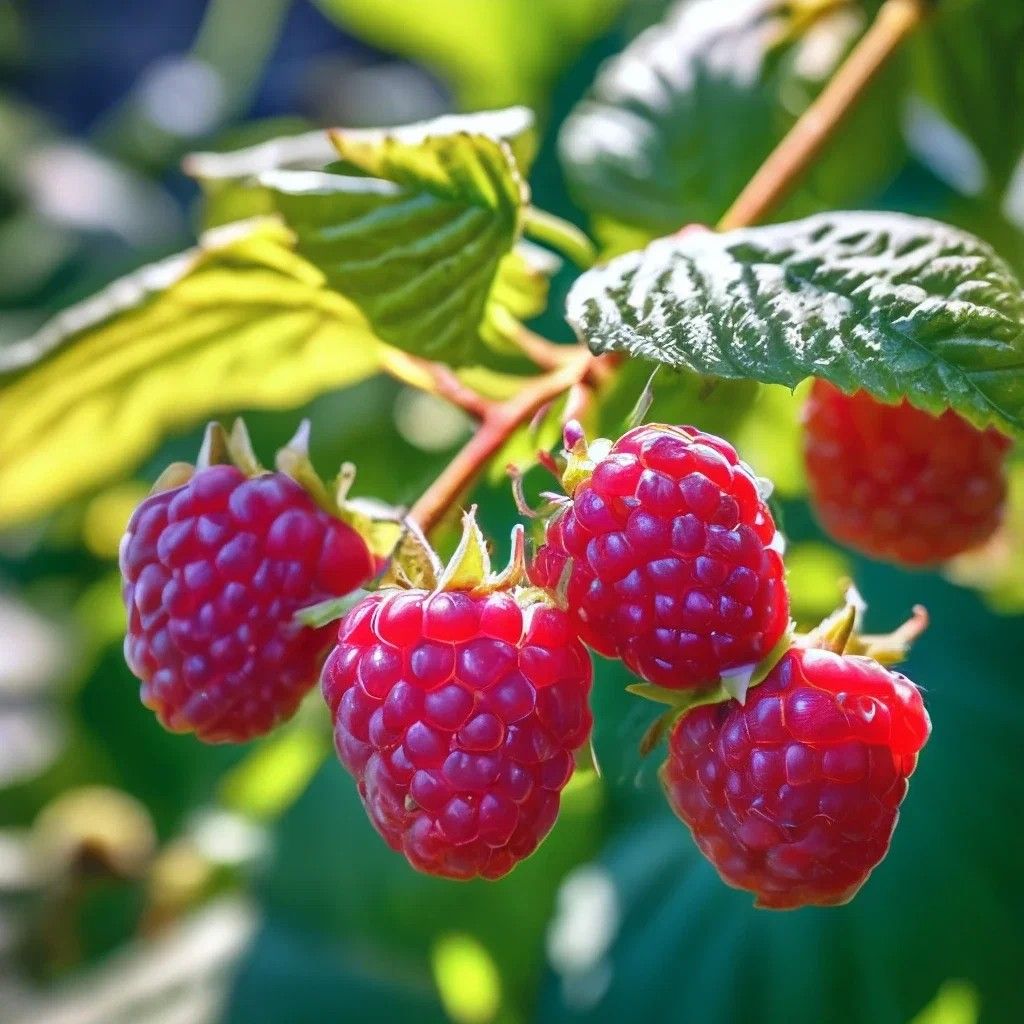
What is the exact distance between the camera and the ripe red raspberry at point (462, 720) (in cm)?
46

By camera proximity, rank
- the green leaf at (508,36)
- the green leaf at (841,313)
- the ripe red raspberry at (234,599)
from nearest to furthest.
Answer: the green leaf at (841,313) → the ripe red raspberry at (234,599) → the green leaf at (508,36)

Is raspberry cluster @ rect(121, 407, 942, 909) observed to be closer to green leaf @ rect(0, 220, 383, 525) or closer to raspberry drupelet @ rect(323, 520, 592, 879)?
raspberry drupelet @ rect(323, 520, 592, 879)

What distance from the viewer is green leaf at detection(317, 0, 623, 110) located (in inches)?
49.3

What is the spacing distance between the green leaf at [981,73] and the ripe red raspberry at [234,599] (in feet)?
1.98

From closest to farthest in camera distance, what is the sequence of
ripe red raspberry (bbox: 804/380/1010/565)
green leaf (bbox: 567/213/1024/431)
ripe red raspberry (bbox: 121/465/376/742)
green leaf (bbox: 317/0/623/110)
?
1. green leaf (bbox: 567/213/1024/431)
2. ripe red raspberry (bbox: 121/465/376/742)
3. ripe red raspberry (bbox: 804/380/1010/565)
4. green leaf (bbox: 317/0/623/110)

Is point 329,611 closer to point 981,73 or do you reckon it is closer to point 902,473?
point 902,473

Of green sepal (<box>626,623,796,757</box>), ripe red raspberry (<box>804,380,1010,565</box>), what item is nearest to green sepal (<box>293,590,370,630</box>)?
green sepal (<box>626,623,796,757</box>)

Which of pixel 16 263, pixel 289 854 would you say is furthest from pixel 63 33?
pixel 289 854

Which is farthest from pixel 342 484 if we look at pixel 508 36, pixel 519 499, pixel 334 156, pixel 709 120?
pixel 508 36

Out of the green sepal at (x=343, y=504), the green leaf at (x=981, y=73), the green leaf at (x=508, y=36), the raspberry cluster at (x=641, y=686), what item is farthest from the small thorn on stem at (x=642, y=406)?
the green leaf at (x=508, y=36)

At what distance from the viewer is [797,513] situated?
101 centimetres

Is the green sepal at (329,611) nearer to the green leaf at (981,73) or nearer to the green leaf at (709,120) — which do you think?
the green leaf at (709,120)

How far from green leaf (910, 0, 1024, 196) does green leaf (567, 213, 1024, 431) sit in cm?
46

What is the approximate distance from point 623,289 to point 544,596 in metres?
0.13
